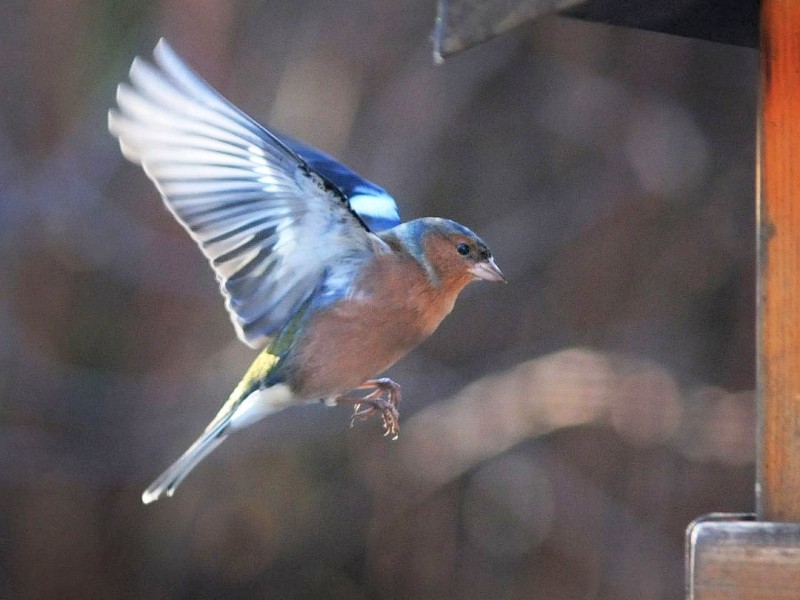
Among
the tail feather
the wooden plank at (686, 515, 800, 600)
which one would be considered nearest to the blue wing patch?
the tail feather

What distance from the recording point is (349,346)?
2963 mm

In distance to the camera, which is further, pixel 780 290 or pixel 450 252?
pixel 450 252

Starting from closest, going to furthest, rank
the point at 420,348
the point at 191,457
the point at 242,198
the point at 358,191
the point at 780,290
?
the point at 780,290, the point at 242,198, the point at 191,457, the point at 358,191, the point at 420,348

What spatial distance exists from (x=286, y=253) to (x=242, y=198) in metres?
0.16

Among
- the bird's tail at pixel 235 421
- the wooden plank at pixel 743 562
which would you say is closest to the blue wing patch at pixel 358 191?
the bird's tail at pixel 235 421

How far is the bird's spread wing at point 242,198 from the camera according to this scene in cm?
268

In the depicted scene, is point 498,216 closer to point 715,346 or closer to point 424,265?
point 715,346

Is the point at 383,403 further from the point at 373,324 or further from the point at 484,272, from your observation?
the point at 484,272

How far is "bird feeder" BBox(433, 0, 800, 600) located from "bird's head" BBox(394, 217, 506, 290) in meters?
0.91

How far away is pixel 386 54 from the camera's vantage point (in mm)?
6496

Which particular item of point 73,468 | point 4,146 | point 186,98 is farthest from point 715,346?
point 186,98

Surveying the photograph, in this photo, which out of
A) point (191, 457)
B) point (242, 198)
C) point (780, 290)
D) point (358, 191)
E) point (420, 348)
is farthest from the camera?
point (420, 348)

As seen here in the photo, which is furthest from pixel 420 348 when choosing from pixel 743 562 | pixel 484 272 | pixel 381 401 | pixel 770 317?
pixel 743 562

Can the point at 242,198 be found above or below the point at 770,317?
above
